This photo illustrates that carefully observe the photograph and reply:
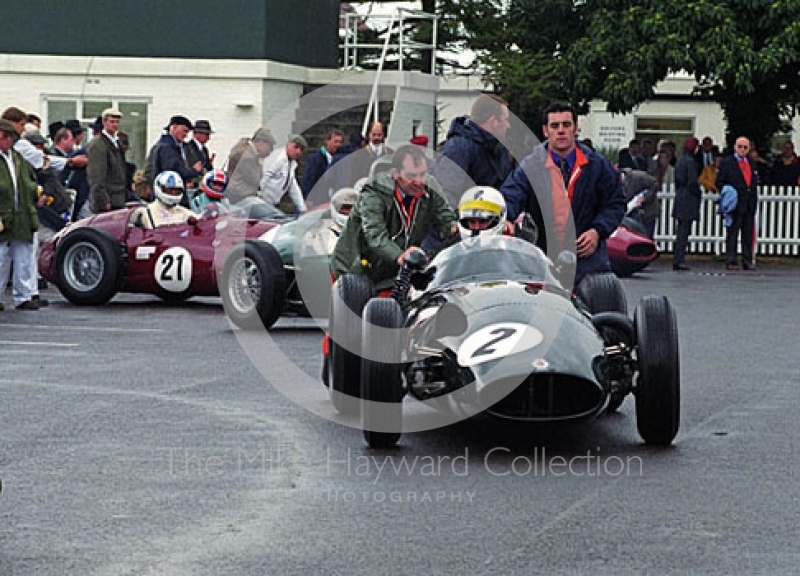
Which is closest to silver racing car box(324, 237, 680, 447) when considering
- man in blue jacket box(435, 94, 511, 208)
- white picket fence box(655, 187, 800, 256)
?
man in blue jacket box(435, 94, 511, 208)

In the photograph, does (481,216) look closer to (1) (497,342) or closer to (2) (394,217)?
(2) (394,217)

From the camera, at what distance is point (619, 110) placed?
30.8 metres

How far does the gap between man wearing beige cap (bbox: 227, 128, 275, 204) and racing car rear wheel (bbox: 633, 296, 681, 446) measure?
472 inches

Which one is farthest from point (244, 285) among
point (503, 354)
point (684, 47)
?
point (684, 47)

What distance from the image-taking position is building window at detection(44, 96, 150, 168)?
3312 centimetres

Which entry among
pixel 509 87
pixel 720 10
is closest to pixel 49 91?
pixel 509 87

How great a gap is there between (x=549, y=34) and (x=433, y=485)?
26599 millimetres

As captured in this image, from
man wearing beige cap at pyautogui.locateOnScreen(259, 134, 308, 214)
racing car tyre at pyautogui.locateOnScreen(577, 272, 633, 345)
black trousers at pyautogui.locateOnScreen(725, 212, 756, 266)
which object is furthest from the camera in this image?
black trousers at pyautogui.locateOnScreen(725, 212, 756, 266)

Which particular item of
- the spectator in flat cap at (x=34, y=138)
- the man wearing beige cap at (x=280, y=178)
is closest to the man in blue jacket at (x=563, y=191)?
the man wearing beige cap at (x=280, y=178)

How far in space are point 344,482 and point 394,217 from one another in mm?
3366

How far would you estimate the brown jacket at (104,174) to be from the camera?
2073 centimetres

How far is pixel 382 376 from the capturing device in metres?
9.16

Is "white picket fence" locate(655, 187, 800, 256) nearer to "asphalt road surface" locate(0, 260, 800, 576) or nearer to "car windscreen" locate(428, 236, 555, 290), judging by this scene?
"asphalt road surface" locate(0, 260, 800, 576)

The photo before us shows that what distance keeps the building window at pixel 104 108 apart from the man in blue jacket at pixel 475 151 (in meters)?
19.7
